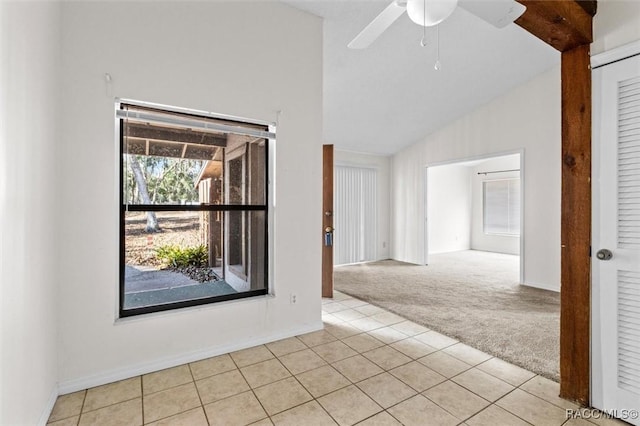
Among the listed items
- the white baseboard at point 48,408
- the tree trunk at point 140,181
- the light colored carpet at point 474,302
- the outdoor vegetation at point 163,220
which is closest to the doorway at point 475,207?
the light colored carpet at point 474,302

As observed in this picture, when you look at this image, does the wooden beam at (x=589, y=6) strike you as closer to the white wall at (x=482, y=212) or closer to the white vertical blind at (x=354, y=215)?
the white vertical blind at (x=354, y=215)

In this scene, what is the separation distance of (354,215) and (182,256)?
4157 millimetres

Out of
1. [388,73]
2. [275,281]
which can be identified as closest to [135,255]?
[275,281]

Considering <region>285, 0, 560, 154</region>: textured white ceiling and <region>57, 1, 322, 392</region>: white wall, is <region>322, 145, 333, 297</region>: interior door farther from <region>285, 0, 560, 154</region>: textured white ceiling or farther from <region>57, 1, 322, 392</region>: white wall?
<region>57, 1, 322, 392</region>: white wall

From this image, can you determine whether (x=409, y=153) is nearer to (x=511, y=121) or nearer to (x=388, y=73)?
(x=511, y=121)

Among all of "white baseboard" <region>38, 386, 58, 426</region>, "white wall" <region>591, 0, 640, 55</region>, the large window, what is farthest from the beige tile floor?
"white wall" <region>591, 0, 640, 55</region>

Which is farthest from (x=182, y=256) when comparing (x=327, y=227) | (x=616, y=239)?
(x=616, y=239)

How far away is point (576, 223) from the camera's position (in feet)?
5.95

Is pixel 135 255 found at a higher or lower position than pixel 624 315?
higher

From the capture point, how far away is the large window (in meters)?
2.30

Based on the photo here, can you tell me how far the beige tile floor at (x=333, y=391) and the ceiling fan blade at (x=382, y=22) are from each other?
224 cm

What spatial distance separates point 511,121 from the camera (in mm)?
4672

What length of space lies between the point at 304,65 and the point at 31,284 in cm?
250

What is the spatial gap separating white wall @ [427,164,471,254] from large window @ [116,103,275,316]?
5.80 m
